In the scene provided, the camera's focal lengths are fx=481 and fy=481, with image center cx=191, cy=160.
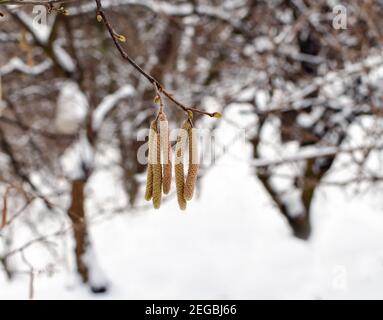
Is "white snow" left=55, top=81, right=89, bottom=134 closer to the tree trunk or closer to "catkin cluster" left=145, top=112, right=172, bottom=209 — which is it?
the tree trunk

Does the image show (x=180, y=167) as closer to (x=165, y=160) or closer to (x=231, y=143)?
(x=165, y=160)

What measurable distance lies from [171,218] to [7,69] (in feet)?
9.31

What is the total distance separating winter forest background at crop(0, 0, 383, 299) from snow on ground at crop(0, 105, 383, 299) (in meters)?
0.02

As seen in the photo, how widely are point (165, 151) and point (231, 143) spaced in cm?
308

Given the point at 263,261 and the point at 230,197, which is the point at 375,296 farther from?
the point at 230,197

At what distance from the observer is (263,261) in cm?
551

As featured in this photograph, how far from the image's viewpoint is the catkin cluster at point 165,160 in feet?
3.47

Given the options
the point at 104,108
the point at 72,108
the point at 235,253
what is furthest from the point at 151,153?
the point at 235,253

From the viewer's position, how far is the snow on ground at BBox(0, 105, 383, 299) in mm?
4969

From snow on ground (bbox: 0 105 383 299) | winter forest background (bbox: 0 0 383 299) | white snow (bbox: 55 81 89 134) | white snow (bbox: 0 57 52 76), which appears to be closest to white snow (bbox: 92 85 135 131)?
winter forest background (bbox: 0 0 383 299)

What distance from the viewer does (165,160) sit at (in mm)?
1085

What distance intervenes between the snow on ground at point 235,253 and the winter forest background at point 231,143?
20 mm
